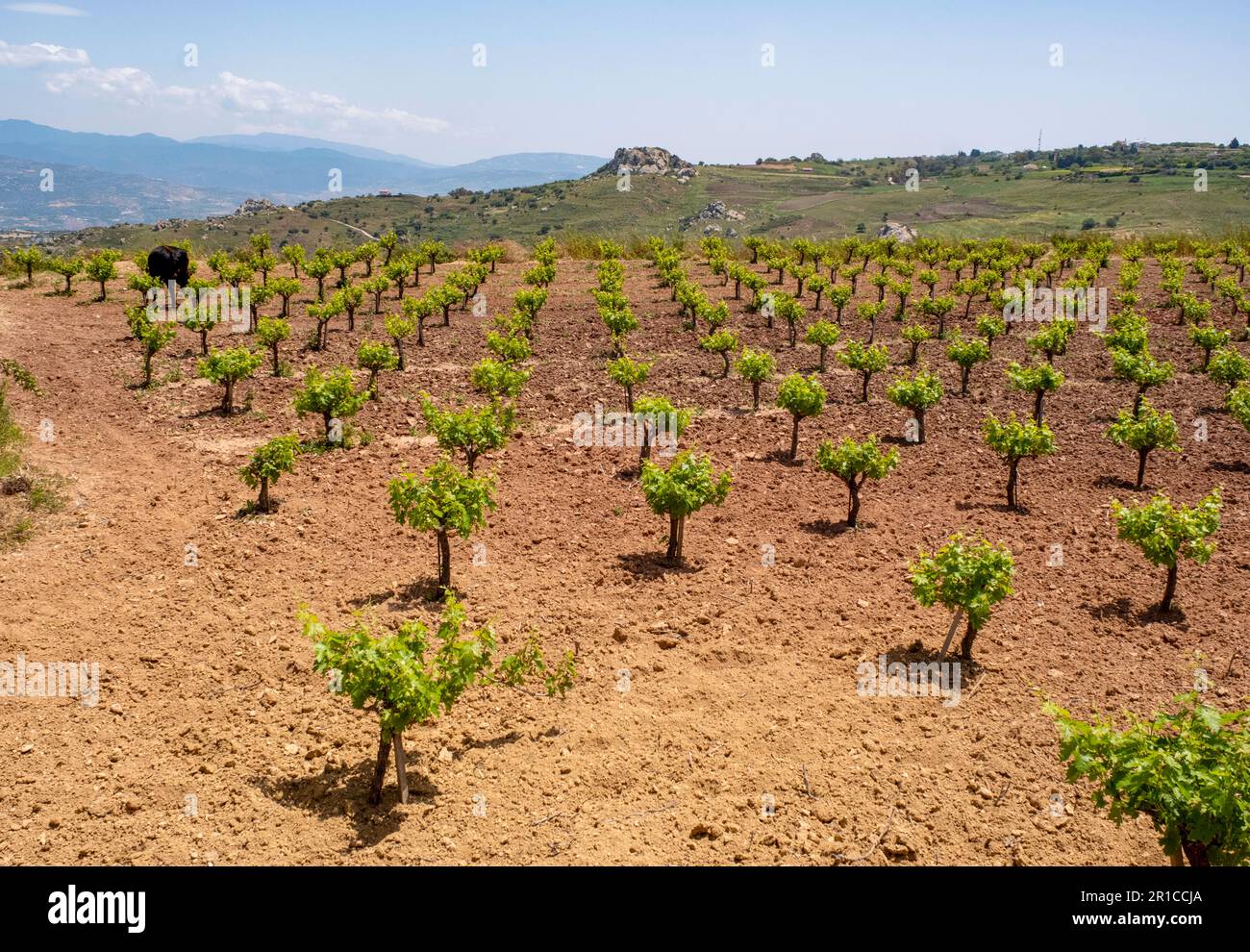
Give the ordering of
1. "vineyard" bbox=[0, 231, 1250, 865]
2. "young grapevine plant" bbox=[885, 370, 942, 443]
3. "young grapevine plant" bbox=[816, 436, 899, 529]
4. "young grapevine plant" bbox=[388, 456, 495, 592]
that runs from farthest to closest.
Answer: "young grapevine plant" bbox=[885, 370, 942, 443], "young grapevine plant" bbox=[816, 436, 899, 529], "young grapevine plant" bbox=[388, 456, 495, 592], "vineyard" bbox=[0, 231, 1250, 865]

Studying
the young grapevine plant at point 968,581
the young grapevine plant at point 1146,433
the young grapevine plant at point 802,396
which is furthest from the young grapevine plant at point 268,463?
the young grapevine plant at point 1146,433

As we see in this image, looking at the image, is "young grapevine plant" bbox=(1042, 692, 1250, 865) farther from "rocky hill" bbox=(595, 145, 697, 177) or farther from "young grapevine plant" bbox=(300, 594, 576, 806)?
"rocky hill" bbox=(595, 145, 697, 177)

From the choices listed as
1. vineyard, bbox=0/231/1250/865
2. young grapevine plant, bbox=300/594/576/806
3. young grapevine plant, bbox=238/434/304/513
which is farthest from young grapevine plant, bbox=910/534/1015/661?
young grapevine plant, bbox=238/434/304/513

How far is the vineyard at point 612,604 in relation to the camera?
24.3ft

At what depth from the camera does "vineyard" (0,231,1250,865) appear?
24.3 ft

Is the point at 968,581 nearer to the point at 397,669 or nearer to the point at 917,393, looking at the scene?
the point at 397,669

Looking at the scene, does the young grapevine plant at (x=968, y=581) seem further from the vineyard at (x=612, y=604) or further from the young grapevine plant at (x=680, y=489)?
the young grapevine plant at (x=680, y=489)

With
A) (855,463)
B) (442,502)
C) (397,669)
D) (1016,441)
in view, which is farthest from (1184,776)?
(1016,441)

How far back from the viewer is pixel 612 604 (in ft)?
38.2

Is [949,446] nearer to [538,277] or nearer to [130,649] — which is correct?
[130,649]

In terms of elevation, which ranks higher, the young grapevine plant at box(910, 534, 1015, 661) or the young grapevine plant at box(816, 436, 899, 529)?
the young grapevine plant at box(816, 436, 899, 529)

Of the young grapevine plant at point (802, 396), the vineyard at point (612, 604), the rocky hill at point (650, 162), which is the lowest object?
the vineyard at point (612, 604)
